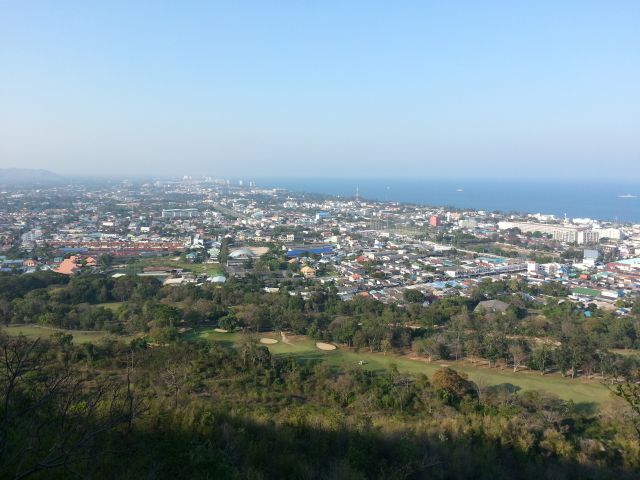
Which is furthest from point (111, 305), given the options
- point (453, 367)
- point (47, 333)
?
point (453, 367)

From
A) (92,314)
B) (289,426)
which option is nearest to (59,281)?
(92,314)

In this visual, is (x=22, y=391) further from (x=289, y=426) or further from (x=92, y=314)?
(x=92, y=314)

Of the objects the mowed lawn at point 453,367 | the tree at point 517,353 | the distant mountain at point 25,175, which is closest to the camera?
the mowed lawn at point 453,367

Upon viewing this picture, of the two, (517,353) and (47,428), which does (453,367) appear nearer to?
(517,353)

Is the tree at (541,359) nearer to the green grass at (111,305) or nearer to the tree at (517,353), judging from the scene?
the tree at (517,353)

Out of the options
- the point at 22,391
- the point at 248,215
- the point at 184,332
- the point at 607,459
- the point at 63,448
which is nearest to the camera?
the point at 63,448

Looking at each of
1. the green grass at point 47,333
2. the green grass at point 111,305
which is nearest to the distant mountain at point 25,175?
the green grass at point 111,305

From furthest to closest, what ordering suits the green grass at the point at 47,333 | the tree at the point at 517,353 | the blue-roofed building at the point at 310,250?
the blue-roofed building at the point at 310,250 → the green grass at the point at 47,333 → the tree at the point at 517,353

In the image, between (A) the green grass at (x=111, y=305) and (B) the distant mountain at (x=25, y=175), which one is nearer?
(A) the green grass at (x=111, y=305)

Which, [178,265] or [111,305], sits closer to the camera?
[111,305]
